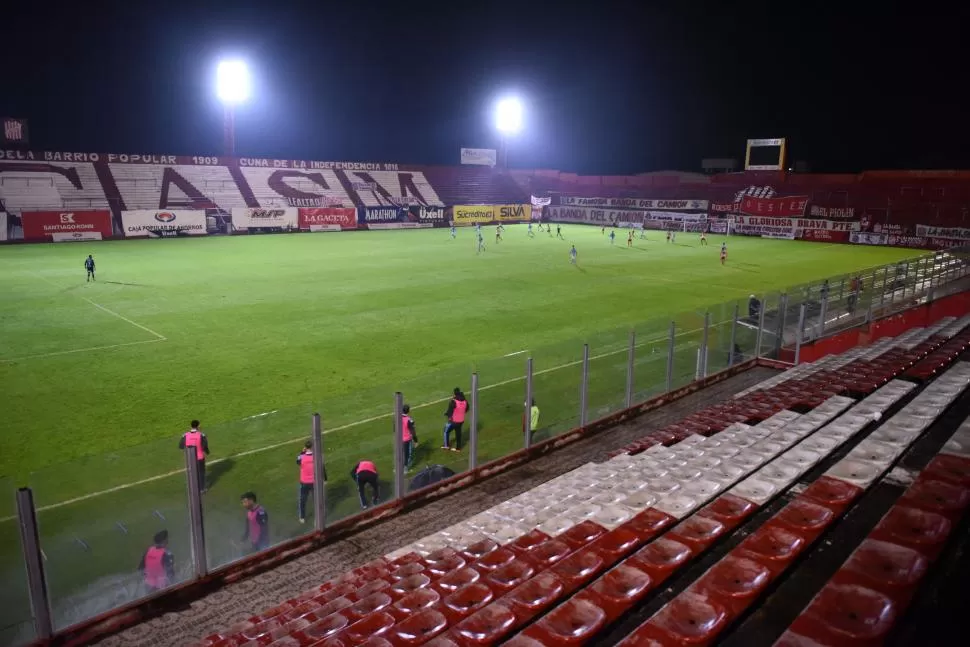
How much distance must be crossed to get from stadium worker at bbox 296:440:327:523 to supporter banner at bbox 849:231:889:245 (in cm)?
5610

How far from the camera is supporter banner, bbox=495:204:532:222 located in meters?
70.1

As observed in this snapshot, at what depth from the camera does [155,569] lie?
671 cm

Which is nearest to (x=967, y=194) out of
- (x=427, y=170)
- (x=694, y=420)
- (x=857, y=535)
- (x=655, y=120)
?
(x=655, y=120)

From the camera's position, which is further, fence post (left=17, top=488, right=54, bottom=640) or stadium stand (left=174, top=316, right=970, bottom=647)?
fence post (left=17, top=488, right=54, bottom=640)

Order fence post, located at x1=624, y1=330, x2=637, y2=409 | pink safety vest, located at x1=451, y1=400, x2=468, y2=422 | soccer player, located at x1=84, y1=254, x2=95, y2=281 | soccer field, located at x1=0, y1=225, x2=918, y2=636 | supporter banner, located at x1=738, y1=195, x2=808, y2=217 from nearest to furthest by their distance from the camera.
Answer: soccer field, located at x1=0, y1=225, x2=918, y2=636
pink safety vest, located at x1=451, y1=400, x2=468, y2=422
fence post, located at x1=624, y1=330, x2=637, y2=409
soccer player, located at x1=84, y1=254, x2=95, y2=281
supporter banner, located at x1=738, y1=195, x2=808, y2=217

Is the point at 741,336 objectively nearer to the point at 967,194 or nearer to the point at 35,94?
the point at 967,194

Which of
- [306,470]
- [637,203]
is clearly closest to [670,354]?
[306,470]

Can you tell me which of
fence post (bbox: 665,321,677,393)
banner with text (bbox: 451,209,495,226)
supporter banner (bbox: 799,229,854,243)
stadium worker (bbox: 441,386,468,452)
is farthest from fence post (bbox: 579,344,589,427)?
banner with text (bbox: 451,209,495,226)

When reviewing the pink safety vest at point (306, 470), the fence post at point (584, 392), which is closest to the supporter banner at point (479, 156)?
the fence post at point (584, 392)

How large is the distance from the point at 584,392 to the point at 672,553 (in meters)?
5.96

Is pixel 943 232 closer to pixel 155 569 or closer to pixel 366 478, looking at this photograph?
pixel 366 478

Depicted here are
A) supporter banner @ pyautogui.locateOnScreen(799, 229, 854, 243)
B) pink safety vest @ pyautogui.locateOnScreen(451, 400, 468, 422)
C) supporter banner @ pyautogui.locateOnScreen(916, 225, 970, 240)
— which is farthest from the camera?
supporter banner @ pyautogui.locateOnScreen(799, 229, 854, 243)

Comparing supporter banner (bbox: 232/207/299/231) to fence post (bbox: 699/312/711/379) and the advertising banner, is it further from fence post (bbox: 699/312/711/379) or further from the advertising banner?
fence post (bbox: 699/312/711/379)

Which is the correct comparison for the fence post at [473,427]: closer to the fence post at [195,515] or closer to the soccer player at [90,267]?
the fence post at [195,515]
